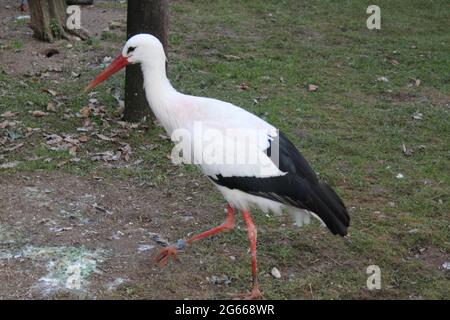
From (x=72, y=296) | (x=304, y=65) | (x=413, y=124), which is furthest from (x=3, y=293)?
(x=304, y=65)

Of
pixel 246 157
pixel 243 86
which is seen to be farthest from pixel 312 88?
pixel 246 157

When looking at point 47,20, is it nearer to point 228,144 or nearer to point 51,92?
point 51,92

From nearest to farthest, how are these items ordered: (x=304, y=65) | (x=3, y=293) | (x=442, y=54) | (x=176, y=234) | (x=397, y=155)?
1. (x=3, y=293)
2. (x=176, y=234)
3. (x=397, y=155)
4. (x=304, y=65)
5. (x=442, y=54)

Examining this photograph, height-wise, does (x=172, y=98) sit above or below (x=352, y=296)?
above

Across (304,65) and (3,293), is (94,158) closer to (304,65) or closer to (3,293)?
(3,293)

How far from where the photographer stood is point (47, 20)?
8.98 meters

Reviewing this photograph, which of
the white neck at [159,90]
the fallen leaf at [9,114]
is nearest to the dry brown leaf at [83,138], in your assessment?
the fallen leaf at [9,114]

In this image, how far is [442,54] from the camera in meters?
9.77

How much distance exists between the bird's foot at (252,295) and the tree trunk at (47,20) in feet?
18.7

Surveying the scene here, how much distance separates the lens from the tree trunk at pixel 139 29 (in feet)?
21.8

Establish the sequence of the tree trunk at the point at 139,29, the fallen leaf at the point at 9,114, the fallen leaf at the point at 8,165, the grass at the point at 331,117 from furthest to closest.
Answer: the fallen leaf at the point at 9,114, the tree trunk at the point at 139,29, the fallen leaf at the point at 8,165, the grass at the point at 331,117

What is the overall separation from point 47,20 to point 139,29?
2.80 metres

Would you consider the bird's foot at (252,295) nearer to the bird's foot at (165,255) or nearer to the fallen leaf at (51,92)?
the bird's foot at (165,255)

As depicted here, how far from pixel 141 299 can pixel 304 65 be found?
5486 millimetres
